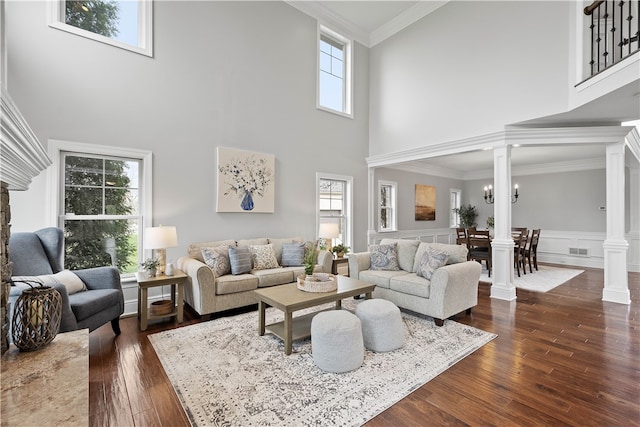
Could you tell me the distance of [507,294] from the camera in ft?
A: 14.6

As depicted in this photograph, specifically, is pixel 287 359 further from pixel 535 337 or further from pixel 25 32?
pixel 25 32

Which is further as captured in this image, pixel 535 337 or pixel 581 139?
pixel 581 139

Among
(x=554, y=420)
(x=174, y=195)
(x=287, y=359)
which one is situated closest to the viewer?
(x=554, y=420)

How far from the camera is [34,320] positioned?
1.61m

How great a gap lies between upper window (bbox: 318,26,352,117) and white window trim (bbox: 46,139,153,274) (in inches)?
134

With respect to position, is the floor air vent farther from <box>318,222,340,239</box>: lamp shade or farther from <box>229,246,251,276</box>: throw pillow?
<box>229,246,251,276</box>: throw pillow

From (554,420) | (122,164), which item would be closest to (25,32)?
(122,164)

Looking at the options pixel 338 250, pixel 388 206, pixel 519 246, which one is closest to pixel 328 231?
pixel 338 250

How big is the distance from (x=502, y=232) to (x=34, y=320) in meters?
5.29

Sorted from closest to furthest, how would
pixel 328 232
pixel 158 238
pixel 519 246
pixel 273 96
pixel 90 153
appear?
pixel 158 238 → pixel 90 153 → pixel 273 96 → pixel 328 232 → pixel 519 246

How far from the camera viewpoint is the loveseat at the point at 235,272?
355cm

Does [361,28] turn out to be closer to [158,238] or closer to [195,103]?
[195,103]

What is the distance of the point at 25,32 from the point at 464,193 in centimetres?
1020

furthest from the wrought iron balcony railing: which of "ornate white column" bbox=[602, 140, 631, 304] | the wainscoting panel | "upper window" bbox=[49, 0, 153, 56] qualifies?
"upper window" bbox=[49, 0, 153, 56]
